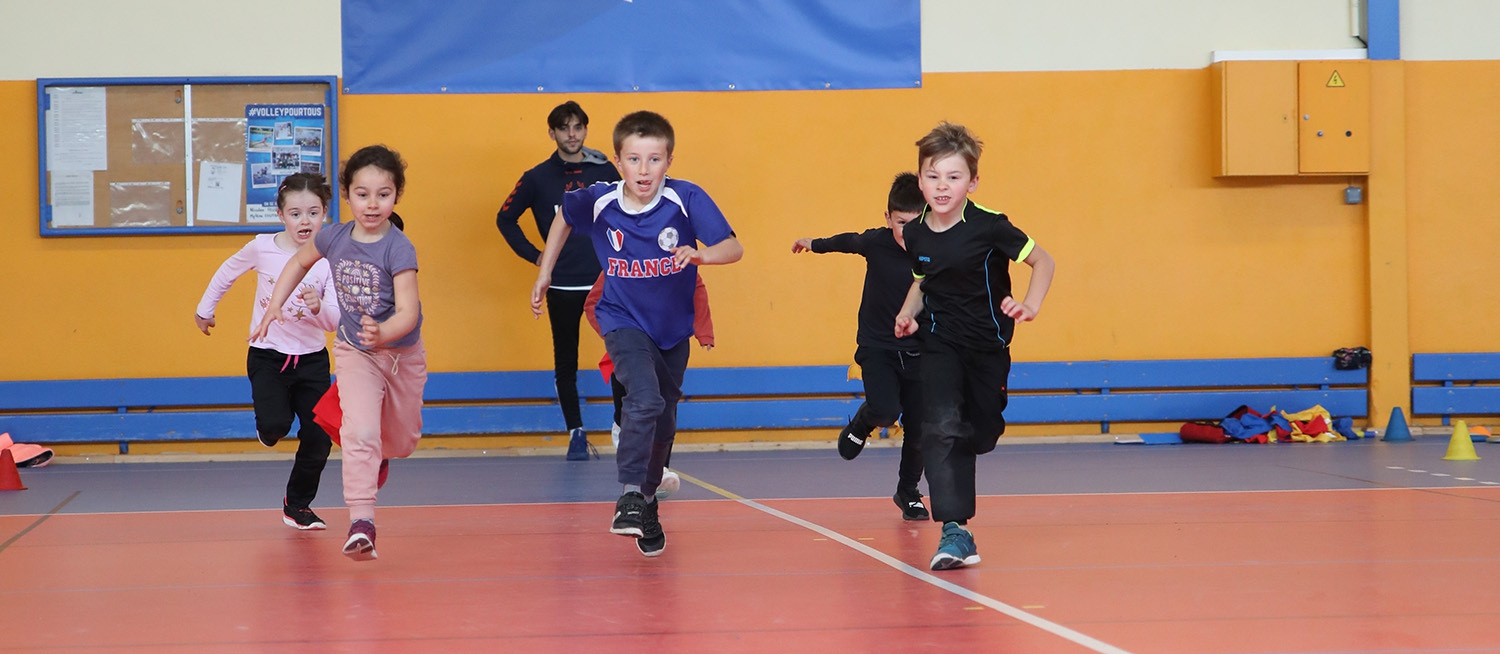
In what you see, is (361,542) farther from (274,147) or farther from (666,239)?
(274,147)

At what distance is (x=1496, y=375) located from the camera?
877 cm

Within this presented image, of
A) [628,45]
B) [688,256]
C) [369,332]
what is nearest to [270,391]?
[369,332]

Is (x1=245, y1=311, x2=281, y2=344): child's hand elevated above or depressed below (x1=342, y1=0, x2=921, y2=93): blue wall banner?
below

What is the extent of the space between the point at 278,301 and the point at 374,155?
713mm

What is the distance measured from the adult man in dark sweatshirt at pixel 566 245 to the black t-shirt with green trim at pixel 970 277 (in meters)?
3.85

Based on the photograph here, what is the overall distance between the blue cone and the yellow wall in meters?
0.62

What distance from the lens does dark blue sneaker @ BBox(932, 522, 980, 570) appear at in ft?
12.5

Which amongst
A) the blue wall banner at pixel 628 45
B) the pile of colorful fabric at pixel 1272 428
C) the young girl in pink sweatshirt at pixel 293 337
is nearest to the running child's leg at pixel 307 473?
the young girl in pink sweatshirt at pixel 293 337

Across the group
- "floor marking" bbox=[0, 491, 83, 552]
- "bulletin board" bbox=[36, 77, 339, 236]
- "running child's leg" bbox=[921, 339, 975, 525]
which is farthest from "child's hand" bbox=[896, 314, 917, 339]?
"bulletin board" bbox=[36, 77, 339, 236]

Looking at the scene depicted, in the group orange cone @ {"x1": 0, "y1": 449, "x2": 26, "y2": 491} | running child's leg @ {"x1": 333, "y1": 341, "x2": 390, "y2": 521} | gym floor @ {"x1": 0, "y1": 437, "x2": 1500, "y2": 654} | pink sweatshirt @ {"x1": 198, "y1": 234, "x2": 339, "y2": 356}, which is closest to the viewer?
gym floor @ {"x1": 0, "y1": 437, "x2": 1500, "y2": 654}

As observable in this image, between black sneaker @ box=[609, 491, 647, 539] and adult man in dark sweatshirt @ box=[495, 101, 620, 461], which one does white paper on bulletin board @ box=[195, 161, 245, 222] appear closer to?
adult man in dark sweatshirt @ box=[495, 101, 620, 461]

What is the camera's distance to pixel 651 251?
4441 mm

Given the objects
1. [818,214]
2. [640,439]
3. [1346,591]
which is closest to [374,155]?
[640,439]

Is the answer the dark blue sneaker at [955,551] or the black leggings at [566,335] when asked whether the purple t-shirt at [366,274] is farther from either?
the black leggings at [566,335]
